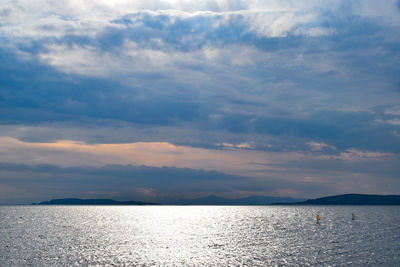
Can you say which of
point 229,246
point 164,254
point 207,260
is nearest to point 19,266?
point 164,254

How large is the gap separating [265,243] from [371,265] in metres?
38.0

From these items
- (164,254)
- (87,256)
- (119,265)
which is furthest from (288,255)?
(87,256)

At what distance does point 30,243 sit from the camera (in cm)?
10338

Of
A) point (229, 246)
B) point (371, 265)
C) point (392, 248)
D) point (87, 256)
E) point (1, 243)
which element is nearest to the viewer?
point (371, 265)

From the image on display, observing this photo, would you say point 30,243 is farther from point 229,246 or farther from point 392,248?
point 392,248

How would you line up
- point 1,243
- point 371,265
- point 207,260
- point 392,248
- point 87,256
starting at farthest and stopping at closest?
1. point 1,243
2. point 392,248
3. point 87,256
4. point 207,260
5. point 371,265

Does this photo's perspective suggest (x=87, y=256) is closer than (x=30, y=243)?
Yes

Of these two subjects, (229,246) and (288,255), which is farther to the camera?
(229,246)

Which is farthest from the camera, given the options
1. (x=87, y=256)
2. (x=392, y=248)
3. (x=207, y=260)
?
(x=392, y=248)

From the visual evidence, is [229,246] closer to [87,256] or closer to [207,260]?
[207,260]

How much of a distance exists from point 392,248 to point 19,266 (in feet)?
265

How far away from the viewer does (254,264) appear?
229 feet

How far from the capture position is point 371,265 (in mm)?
67062

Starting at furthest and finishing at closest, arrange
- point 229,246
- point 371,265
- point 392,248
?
point 229,246 < point 392,248 < point 371,265
